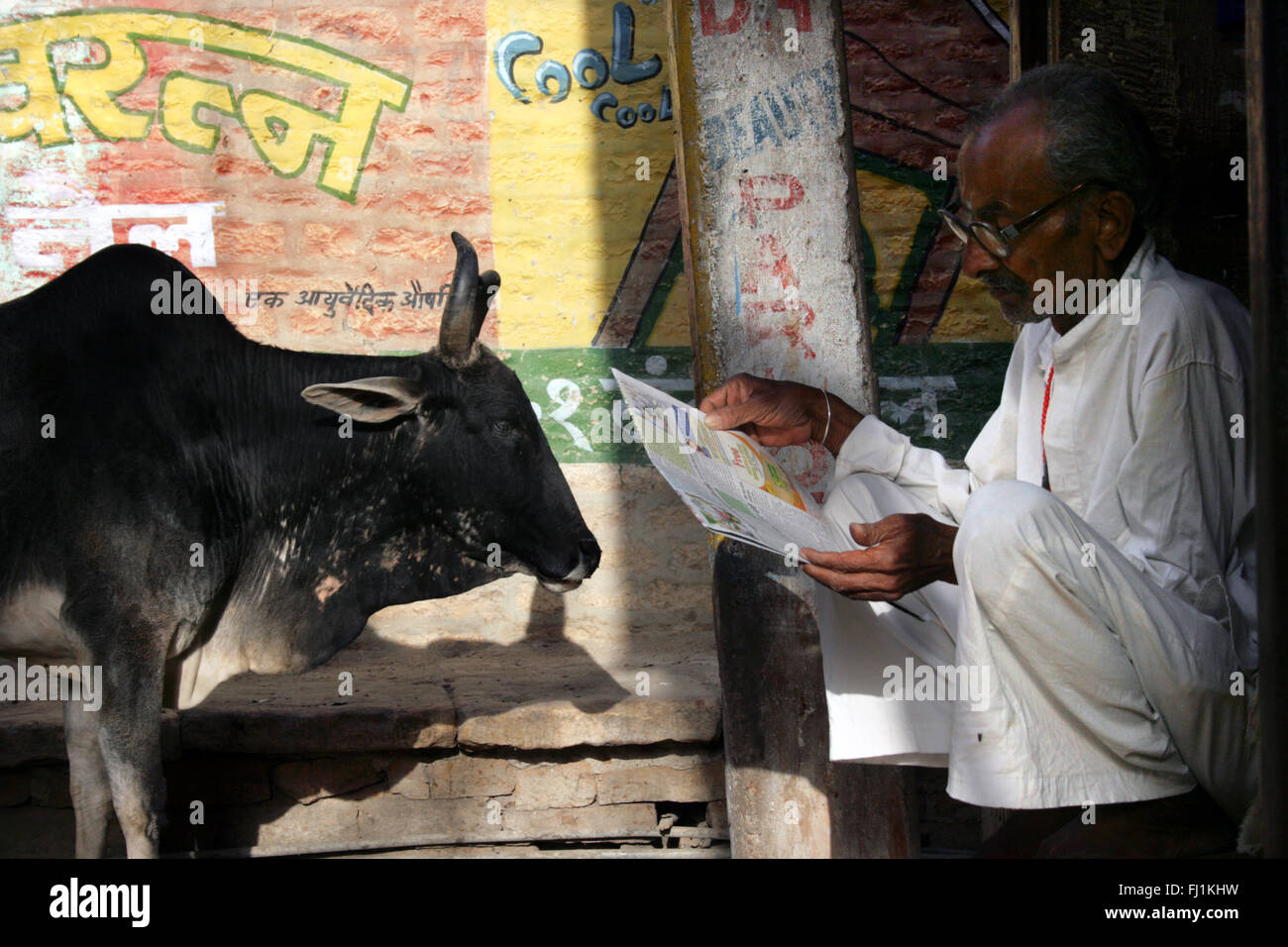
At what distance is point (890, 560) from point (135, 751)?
2.06 meters

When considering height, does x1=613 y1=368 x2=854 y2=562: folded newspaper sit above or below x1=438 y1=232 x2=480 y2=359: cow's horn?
below

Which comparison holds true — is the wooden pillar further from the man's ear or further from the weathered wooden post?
the weathered wooden post

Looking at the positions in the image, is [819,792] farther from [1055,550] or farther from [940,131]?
[940,131]

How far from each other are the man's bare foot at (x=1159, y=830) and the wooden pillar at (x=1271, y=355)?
1.74ft

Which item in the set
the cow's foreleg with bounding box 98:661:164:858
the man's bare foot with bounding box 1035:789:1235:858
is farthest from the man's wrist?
the cow's foreleg with bounding box 98:661:164:858

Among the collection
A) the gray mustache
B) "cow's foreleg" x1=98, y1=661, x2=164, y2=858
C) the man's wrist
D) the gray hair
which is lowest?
"cow's foreleg" x1=98, y1=661, x2=164, y2=858

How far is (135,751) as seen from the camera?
128 inches

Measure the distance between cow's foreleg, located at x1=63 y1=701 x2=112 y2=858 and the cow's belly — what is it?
0.19 m

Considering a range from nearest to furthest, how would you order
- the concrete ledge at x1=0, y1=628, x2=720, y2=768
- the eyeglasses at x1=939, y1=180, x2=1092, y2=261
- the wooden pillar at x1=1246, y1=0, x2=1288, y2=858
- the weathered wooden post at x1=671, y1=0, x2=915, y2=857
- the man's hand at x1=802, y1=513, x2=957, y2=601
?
the wooden pillar at x1=1246, y1=0, x2=1288, y2=858 → the man's hand at x1=802, y1=513, x2=957, y2=601 → the eyeglasses at x1=939, y1=180, x2=1092, y2=261 → the weathered wooden post at x1=671, y1=0, x2=915, y2=857 → the concrete ledge at x1=0, y1=628, x2=720, y2=768

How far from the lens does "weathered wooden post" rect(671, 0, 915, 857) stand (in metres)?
3.10

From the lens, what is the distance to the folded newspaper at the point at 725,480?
2145 mm

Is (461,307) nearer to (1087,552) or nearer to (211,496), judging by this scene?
(211,496)

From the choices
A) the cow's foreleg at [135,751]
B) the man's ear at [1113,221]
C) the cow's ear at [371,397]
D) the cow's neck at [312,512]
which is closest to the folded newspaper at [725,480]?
the man's ear at [1113,221]

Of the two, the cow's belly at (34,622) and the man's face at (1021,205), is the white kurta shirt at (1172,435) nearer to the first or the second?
the man's face at (1021,205)
